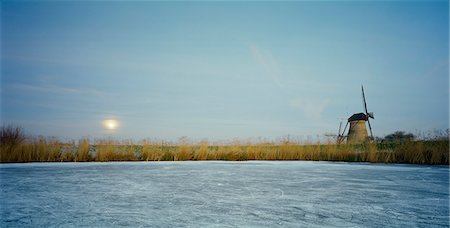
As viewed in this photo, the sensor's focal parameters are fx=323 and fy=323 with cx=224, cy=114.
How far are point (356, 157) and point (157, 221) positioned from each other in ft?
31.3

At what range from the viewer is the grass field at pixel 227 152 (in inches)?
344

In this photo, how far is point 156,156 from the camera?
32.9 ft

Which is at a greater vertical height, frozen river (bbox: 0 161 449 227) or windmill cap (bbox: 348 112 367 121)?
windmill cap (bbox: 348 112 367 121)

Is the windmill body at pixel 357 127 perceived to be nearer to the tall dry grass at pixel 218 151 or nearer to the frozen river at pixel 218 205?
the tall dry grass at pixel 218 151

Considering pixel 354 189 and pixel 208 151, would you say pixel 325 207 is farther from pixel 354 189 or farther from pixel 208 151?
pixel 208 151

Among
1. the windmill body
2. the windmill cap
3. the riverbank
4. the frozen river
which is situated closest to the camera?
the frozen river

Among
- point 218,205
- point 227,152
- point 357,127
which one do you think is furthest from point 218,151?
point 357,127

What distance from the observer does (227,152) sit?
35.4ft

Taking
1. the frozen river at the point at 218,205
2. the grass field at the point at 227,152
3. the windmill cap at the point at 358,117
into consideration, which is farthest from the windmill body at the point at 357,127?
the frozen river at the point at 218,205

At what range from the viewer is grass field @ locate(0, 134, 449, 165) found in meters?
8.73

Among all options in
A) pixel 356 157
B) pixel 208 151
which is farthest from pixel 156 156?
pixel 356 157

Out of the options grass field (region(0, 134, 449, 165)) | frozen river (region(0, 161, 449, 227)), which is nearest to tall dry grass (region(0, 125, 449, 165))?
grass field (region(0, 134, 449, 165))

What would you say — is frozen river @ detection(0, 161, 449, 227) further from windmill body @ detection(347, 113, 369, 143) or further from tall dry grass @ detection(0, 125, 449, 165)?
windmill body @ detection(347, 113, 369, 143)

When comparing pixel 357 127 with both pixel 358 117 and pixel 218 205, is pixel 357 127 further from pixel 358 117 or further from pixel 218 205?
pixel 218 205
